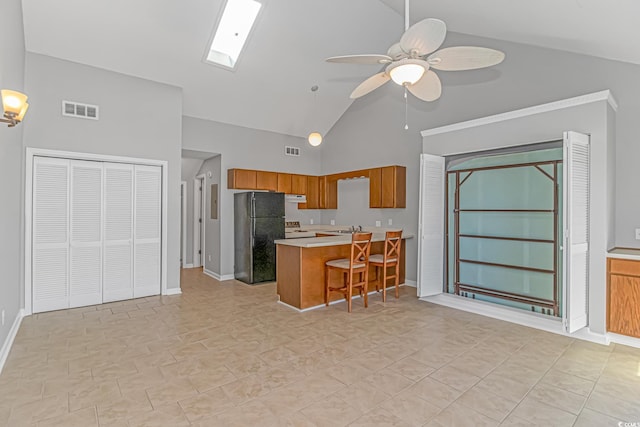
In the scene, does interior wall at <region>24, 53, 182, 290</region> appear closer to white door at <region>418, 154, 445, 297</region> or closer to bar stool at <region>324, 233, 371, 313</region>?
bar stool at <region>324, 233, 371, 313</region>

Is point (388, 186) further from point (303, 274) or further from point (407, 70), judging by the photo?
point (407, 70)

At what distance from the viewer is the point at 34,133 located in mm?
4156

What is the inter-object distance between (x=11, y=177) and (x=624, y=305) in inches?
250

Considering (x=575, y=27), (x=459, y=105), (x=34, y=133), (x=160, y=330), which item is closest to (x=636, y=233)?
(x=575, y=27)

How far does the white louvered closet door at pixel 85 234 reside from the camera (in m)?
4.45

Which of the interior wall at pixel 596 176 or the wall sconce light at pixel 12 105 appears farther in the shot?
the interior wall at pixel 596 176

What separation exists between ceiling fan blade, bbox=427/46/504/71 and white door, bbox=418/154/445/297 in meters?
2.11

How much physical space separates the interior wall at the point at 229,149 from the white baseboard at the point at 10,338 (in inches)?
117

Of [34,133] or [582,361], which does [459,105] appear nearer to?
[582,361]

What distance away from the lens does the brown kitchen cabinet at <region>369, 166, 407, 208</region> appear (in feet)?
19.6

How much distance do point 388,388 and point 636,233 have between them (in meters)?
3.48

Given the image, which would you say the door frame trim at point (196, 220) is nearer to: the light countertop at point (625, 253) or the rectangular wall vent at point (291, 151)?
the rectangular wall vent at point (291, 151)

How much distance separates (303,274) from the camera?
444 cm

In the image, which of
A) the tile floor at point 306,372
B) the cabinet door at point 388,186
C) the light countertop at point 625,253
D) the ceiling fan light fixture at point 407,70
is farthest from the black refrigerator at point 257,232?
the light countertop at point 625,253
